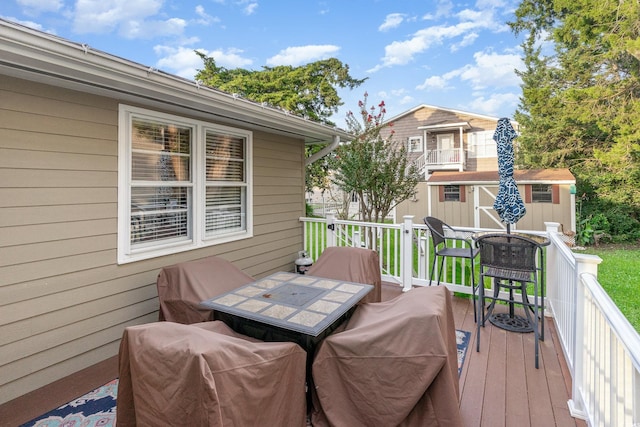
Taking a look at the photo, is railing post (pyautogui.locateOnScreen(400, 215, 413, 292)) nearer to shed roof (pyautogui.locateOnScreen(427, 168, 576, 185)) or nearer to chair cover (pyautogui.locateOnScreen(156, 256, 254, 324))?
chair cover (pyautogui.locateOnScreen(156, 256, 254, 324))

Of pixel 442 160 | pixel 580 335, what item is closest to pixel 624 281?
pixel 580 335

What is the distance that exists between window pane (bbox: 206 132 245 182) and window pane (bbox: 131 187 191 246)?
0.48 m

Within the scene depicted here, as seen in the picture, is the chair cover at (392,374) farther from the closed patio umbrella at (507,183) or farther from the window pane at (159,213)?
the window pane at (159,213)

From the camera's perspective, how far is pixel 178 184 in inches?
147

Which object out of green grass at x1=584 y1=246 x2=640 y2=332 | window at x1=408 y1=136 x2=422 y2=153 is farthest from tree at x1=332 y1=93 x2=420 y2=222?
window at x1=408 y1=136 x2=422 y2=153

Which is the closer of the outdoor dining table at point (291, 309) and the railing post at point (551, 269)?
the outdoor dining table at point (291, 309)

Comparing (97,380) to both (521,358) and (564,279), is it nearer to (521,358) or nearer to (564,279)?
(521,358)

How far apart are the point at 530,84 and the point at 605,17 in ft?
15.8

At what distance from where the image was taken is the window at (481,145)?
16.8 metres

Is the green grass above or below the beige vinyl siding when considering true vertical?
below

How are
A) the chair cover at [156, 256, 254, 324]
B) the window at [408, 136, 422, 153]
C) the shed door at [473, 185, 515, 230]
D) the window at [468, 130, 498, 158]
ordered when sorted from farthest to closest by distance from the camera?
the window at [408, 136, 422, 153]
the window at [468, 130, 498, 158]
the shed door at [473, 185, 515, 230]
the chair cover at [156, 256, 254, 324]

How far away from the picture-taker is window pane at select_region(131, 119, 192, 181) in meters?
3.31

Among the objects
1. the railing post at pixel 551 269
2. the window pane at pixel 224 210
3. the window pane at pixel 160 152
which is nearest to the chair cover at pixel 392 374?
the railing post at pixel 551 269

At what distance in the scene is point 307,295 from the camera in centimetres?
258
